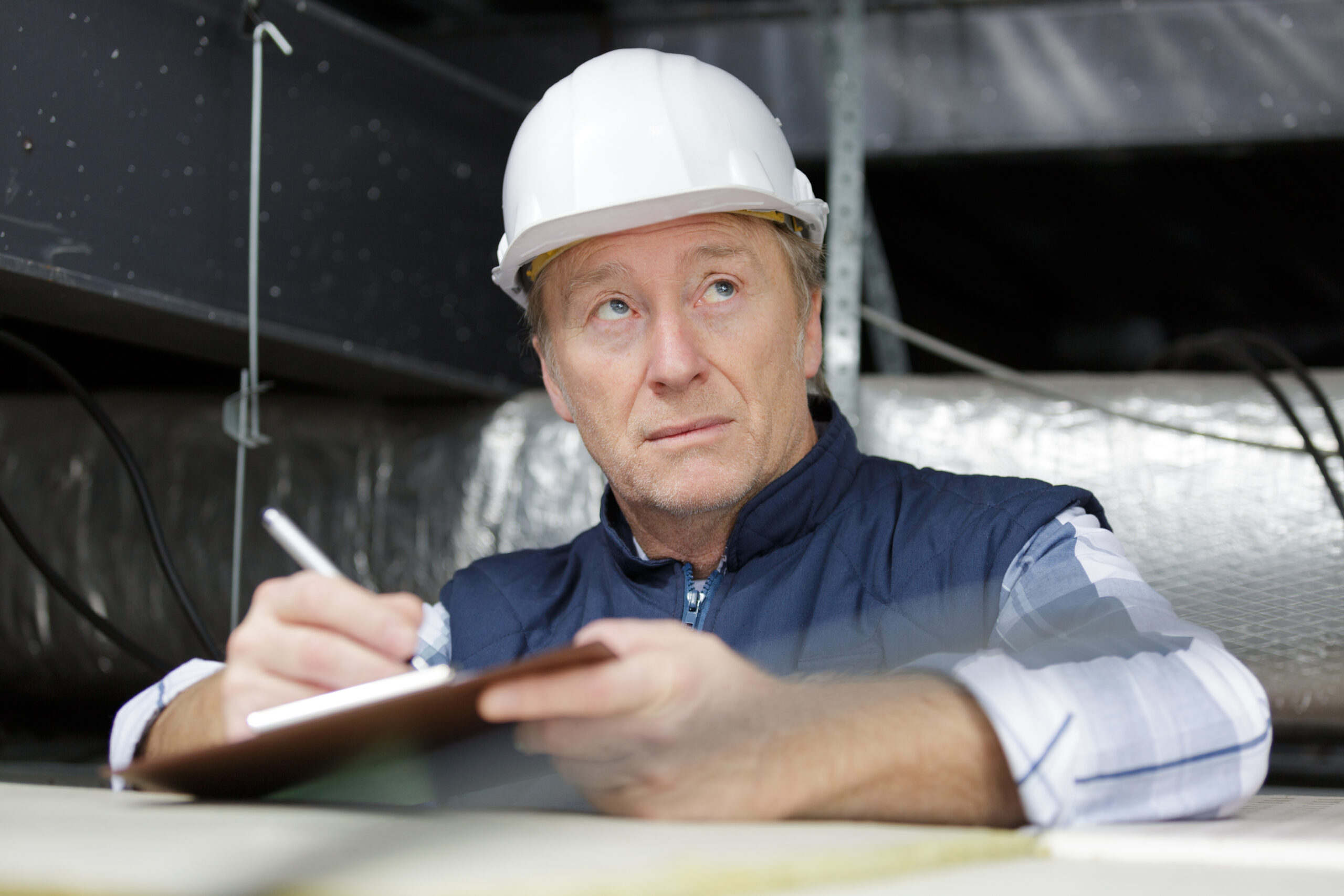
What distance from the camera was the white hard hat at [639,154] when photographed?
1279 millimetres

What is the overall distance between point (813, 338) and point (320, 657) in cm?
91

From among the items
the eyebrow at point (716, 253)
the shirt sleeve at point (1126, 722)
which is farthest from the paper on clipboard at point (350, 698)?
the eyebrow at point (716, 253)

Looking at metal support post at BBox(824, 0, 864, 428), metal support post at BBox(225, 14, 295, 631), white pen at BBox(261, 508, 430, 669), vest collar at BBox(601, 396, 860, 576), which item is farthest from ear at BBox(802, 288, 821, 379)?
white pen at BBox(261, 508, 430, 669)

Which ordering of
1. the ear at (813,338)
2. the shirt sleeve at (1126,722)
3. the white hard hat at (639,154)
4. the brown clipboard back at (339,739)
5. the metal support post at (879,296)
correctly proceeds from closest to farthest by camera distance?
1. the brown clipboard back at (339,739)
2. the shirt sleeve at (1126,722)
3. the white hard hat at (639,154)
4. the ear at (813,338)
5. the metal support post at (879,296)

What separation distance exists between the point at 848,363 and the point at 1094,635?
103 cm

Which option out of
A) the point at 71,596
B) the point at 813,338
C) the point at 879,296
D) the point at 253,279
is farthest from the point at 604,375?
the point at 879,296

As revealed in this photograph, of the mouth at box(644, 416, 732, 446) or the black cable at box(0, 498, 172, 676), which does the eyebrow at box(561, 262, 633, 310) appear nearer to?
the mouth at box(644, 416, 732, 446)

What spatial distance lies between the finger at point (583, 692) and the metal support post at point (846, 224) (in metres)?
1.32

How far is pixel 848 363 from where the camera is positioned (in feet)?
6.31

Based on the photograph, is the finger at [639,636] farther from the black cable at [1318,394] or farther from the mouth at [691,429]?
the black cable at [1318,394]

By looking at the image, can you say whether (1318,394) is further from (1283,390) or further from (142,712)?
(142,712)

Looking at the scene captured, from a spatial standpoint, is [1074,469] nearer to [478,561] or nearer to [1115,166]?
[478,561]

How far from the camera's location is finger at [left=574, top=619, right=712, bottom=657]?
639 millimetres

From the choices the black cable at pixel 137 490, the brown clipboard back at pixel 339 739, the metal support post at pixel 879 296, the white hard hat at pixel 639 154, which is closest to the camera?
the brown clipboard back at pixel 339 739
